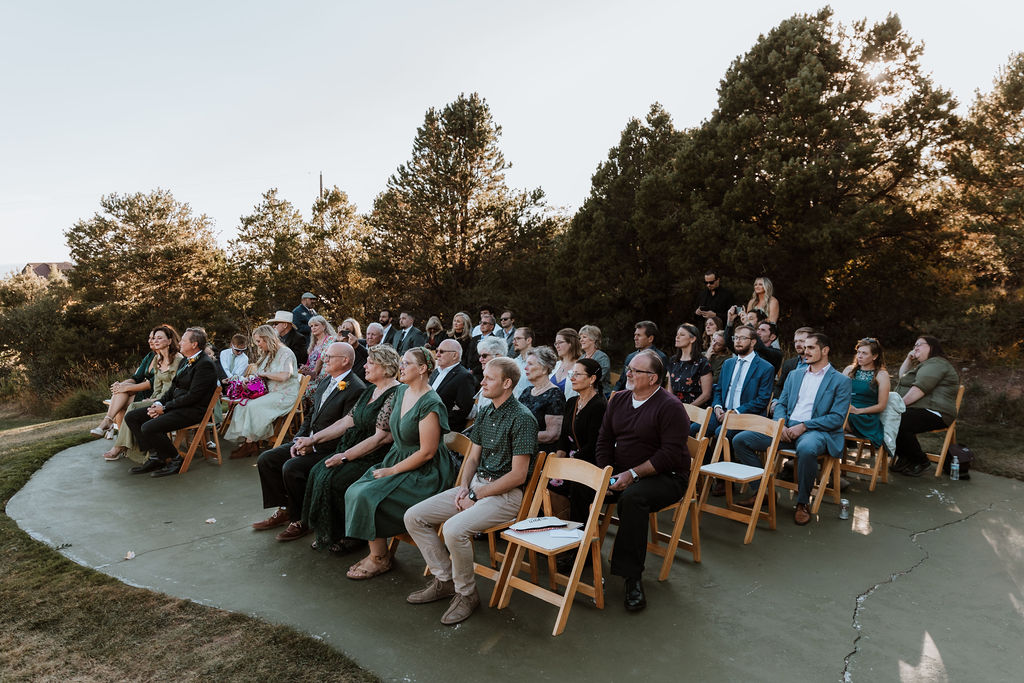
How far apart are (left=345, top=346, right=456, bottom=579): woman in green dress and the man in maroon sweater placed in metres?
1.07

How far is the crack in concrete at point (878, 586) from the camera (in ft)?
9.79

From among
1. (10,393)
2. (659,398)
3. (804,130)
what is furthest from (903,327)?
(10,393)

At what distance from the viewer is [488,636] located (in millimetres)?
3207

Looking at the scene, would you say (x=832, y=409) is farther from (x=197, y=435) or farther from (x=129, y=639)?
(x=197, y=435)

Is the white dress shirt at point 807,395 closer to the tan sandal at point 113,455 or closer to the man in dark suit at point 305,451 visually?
the man in dark suit at point 305,451

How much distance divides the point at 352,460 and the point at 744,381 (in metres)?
3.63

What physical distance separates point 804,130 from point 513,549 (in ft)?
35.2

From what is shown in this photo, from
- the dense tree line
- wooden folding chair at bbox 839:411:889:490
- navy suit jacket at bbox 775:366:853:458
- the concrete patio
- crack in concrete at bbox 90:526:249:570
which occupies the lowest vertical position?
crack in concrete at bbox 90:526:249:570

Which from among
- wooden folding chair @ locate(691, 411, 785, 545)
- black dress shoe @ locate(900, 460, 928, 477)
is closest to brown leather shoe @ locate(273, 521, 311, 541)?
wooden folding chair @ locate(691, 411, 785, 545)

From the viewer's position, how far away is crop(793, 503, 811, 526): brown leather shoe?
4820 millimetres

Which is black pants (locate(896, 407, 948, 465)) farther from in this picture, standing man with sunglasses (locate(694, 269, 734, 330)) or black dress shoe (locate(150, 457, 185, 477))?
black dress shoe (locate(150, 457, 185, 477))

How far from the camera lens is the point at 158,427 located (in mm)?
6344

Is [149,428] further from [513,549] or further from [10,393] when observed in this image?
[10,393]

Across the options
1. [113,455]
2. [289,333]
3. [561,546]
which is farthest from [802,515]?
[289,333]
